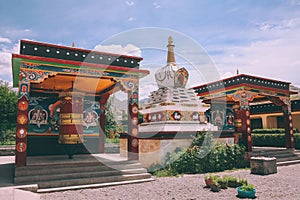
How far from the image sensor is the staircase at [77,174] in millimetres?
7645

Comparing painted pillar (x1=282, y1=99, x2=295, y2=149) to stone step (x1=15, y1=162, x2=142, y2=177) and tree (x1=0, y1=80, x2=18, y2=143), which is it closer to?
stone step (x1=15, y1=162, x2=142, y2=177)

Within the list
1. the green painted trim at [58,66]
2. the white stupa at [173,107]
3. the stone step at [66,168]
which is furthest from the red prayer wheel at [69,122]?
the white stupa at [173,107]

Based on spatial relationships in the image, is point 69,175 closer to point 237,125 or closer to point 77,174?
point 77,174

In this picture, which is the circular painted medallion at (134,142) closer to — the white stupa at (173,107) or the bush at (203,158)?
the bush at (203,158)

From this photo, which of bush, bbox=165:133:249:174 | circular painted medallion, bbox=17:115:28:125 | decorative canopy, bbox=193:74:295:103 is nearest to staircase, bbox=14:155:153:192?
circular painted medallion, bbox=17:115:28:125

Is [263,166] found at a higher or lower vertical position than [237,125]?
lower

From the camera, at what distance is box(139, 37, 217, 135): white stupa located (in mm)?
13641

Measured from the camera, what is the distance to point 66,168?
28.1 ft

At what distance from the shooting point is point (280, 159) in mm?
13984

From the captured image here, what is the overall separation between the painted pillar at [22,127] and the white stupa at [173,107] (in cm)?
576

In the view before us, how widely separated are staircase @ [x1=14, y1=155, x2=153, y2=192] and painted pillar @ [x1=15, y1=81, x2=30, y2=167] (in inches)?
13.9

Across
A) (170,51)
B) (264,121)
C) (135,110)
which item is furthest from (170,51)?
(264,121)

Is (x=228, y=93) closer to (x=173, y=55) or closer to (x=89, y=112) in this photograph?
(x=173, y=55)

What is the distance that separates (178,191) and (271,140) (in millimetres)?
16126
